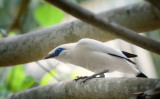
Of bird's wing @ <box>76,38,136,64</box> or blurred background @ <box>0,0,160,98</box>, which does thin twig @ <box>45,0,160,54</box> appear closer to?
bird's wing @ <box>76,38,136,64</box>

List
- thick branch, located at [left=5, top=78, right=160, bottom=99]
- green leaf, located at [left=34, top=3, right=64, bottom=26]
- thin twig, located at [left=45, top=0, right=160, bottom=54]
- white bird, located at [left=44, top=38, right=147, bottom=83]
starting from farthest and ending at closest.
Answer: green leaf, located at [left=34, top=3, right=64, bottom=26]
white bird, located at [left=44, top=38, right=147, bottom=83]
thick branch, located at [left=5, top=78, right=160, bottom=99]
thin twig, located at [left=45, top=0, right=160, bottom=54]

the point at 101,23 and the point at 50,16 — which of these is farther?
the point at 50,16

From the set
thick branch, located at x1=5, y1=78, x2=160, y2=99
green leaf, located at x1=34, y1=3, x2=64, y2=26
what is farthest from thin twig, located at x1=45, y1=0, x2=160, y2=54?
green leaf, located at x1=34, y1=3, x2=64, y2=26

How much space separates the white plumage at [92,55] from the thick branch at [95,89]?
124 mm

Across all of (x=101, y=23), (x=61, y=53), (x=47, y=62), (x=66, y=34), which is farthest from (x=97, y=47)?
(x=47, y=62)

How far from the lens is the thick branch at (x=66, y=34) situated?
1.84 meters

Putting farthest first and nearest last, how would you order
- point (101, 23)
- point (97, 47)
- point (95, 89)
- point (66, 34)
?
point (66, 34) → point (97, 47) → point (95, 89) → point (101, 23)

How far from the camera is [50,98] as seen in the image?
6.24 ft

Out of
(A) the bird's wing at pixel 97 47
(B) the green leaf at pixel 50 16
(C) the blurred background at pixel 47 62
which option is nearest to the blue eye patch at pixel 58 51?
(A) the bird's wing at pixel 97 47

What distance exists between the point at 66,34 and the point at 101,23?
109 centimetres

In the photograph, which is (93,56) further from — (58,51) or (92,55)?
(58,51)

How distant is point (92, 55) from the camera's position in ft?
5.82

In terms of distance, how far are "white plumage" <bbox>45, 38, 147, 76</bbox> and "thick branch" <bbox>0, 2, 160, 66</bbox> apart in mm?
171

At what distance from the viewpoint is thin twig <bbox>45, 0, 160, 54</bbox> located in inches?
A: 36.5
